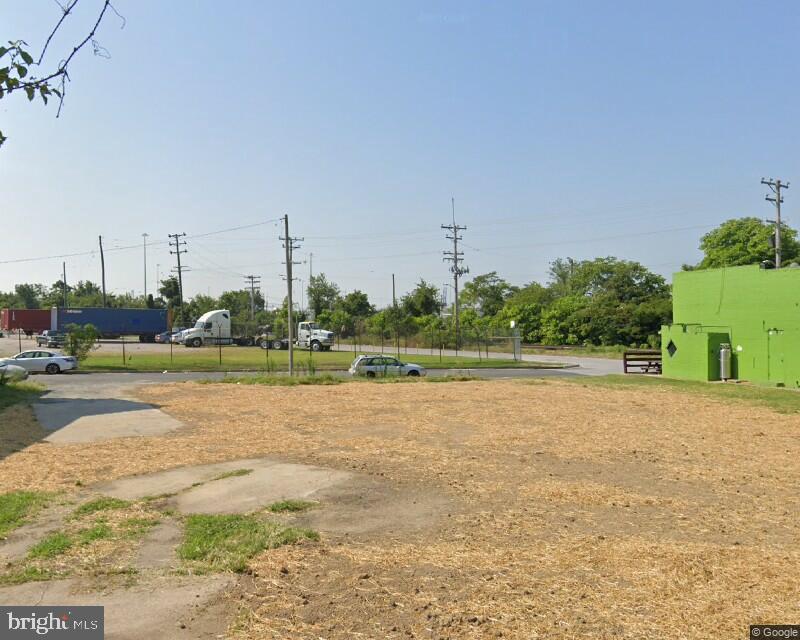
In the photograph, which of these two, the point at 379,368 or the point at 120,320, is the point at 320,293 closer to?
the point at 120,320

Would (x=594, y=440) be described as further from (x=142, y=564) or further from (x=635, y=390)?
(x=635, y=390)

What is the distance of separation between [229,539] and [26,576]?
5.68 feet

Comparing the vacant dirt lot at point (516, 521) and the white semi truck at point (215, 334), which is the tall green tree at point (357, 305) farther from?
the vacant dirt lot at point (516, 521)

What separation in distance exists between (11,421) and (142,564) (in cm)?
1276

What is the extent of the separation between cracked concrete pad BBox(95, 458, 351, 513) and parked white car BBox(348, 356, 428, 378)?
901 inches

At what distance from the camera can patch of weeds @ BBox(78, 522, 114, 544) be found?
6690 mm

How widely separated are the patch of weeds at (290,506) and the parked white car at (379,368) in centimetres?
2517

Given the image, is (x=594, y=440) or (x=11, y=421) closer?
(x=594, y=440)

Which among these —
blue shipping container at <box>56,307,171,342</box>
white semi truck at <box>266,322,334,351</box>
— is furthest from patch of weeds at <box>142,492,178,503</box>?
blue shipping container at <box>56,307,171,342</box>

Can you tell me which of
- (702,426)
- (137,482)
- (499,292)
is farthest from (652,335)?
(137,482)

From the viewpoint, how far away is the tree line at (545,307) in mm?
68562

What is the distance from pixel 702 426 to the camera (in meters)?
15.9

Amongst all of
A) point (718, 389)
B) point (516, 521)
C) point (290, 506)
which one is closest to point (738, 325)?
point (718, 389)

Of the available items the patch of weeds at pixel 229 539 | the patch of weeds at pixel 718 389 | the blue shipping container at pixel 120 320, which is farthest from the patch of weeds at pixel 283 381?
the blue shipping container at pixel 120 320
